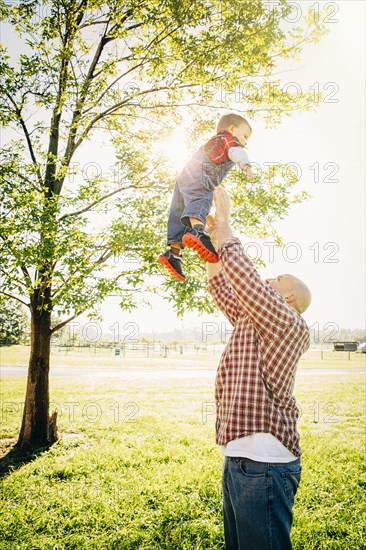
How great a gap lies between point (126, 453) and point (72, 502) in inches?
84.1

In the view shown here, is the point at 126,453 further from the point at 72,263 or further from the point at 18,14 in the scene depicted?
the point at 18,14

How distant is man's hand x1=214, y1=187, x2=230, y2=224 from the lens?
2.31 m

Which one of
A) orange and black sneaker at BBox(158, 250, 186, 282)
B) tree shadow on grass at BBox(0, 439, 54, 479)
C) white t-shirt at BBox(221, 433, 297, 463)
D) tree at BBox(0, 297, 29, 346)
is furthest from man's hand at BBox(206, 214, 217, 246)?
tree at BBox(0, 297, 29, 346)

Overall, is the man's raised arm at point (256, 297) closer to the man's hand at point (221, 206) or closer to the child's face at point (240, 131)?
the man's hand at point (221, 206)

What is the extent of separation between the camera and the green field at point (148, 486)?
4277mm

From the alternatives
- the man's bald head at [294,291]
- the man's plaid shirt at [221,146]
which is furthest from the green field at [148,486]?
the man's plaid shirt at [221,146]

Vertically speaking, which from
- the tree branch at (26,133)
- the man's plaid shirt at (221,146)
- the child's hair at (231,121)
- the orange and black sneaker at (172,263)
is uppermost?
the tree branch at (26,133)

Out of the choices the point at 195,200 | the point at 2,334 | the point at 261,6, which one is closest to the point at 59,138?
the point at 261,6

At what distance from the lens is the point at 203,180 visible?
116 inches

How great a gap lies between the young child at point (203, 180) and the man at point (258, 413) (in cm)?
72

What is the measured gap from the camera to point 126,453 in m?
7.14

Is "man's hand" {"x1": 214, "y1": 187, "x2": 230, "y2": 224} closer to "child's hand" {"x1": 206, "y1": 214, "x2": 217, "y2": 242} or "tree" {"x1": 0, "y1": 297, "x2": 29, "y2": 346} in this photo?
"child's hand" {"x1": 206, "y1": 214, "x2": 217, "y2": 242}

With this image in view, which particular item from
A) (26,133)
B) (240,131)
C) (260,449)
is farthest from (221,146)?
(26,133)

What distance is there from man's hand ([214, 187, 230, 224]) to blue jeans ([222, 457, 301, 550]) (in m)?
1.36
